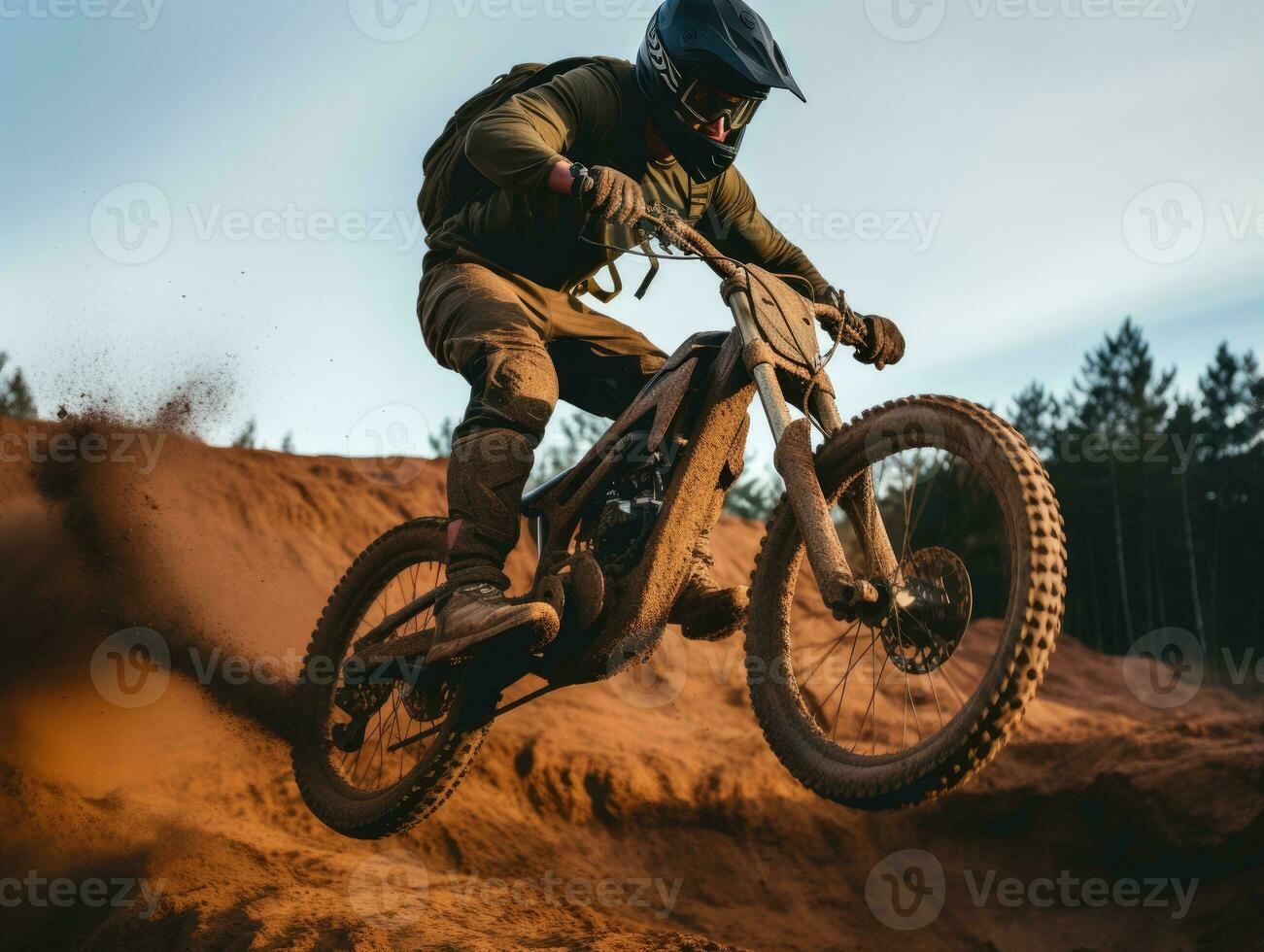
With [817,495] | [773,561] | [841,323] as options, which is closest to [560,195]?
[841,323]

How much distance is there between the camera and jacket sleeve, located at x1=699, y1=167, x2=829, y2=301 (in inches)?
187

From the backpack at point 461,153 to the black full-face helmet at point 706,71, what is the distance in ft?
1.22

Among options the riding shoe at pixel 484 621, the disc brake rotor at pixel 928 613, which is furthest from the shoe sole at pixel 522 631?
the disc brake rotor at pixel 928 613

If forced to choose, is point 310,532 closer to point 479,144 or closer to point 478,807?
point 478,807

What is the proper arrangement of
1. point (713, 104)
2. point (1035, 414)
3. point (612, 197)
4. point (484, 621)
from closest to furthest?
point (612, 197)
point (484, 621)
point (713, 104)
point (1035, 414)

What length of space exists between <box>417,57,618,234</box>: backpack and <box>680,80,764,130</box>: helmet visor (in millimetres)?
514

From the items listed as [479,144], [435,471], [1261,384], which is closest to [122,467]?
[479,144]

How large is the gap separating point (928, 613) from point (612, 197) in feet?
5.47

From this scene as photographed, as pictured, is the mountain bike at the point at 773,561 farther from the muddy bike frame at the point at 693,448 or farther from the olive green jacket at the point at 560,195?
the olive green jacket at the point at 560,195

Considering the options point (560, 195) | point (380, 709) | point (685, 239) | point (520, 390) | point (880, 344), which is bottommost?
point (380, 709)

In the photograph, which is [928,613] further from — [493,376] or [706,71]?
[706,71]

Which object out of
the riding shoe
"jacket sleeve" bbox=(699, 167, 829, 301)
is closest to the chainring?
the riding shoe

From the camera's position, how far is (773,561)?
3641 millimetres

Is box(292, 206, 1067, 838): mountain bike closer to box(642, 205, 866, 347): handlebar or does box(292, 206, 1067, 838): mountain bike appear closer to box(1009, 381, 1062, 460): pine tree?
box(642, 205, 866, 347): handlebar
